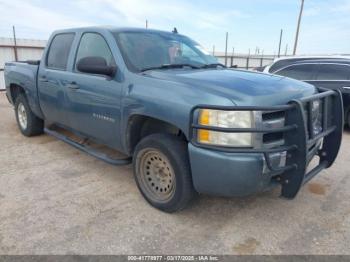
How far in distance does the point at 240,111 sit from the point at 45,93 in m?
3.35

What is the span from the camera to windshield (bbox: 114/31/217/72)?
3.45m

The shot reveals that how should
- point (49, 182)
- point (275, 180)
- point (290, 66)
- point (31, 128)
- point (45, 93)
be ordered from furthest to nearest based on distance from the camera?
1. point (290, 66)
2. point (31, 128)
3. point (45, 93)
4. point (49, 182)
5. point (275, 180)

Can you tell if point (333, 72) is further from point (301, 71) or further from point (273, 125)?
point (273, 125)

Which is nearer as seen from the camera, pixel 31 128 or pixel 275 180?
pixel 275 180

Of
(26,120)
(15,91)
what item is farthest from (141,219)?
(15,91)

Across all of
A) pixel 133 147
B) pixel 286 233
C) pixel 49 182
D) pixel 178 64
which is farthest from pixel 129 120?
pixel 286 233

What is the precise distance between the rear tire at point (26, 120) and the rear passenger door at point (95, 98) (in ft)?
5.79

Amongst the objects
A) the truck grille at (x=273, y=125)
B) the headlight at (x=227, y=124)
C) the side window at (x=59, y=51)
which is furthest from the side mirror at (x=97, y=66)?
the truck grille at (x=273, y=125)

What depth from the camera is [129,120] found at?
10.7ft

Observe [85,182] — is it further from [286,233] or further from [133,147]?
[286,233]

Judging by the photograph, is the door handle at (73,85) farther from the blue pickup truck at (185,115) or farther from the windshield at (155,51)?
the windshield at (155,51)

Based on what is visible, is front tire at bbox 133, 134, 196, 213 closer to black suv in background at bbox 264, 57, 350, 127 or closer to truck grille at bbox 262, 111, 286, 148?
truck grille at bbox 262, 111, 286, 148

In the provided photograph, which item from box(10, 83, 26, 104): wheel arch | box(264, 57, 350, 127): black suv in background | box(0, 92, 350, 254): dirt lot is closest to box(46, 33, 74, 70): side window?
box(10, 83, 26, 104): wheel arch

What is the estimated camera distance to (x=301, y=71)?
23.9ft
